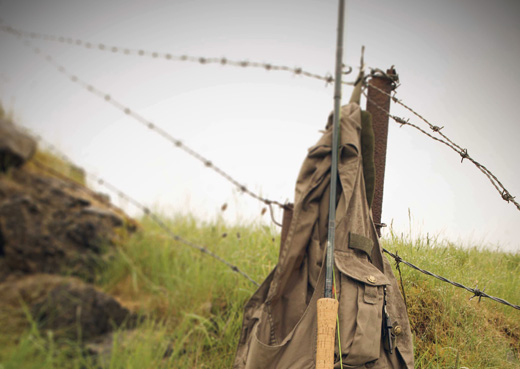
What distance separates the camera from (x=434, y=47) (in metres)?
1.66

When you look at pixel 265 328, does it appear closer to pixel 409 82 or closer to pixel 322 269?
pixel 322 269

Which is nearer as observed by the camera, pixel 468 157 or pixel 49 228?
pixel 468 157

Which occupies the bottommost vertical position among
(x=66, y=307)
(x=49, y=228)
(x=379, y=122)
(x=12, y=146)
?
(x=66, y=307)

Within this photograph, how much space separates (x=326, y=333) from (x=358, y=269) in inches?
11.4

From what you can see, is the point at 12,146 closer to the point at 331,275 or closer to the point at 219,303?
the point at 219,303

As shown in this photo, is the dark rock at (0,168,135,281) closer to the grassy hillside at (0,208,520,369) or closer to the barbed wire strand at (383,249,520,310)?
the grassy hillside at (0,208,520,369)

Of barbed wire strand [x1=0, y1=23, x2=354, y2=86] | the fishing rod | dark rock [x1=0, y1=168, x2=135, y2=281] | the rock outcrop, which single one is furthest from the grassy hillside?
barbed wire strand [x1=0, y1=23, x2=354, y2=86]

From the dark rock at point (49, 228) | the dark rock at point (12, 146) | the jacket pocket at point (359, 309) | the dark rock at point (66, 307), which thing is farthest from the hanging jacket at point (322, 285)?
the dark rock at point (12, 146)

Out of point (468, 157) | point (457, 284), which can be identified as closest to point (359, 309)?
point (457, 284)

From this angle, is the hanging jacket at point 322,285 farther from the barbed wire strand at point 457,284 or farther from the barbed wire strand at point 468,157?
the barbed wire strand at point 468,157

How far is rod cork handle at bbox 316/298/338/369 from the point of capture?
1.19 metres

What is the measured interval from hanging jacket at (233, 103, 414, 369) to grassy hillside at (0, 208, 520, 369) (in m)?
0.19

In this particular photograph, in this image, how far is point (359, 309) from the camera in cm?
126

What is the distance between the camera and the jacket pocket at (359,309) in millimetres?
1229
